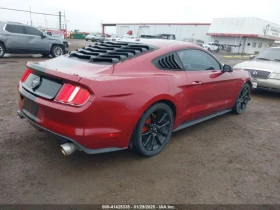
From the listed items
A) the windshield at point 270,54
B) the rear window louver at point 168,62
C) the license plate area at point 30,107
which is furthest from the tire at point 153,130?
the windshield at point 270,54

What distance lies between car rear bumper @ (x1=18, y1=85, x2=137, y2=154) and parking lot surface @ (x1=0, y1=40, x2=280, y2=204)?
407 millimetres

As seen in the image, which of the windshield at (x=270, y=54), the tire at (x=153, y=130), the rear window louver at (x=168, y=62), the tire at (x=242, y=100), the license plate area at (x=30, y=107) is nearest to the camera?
the license plate area at (x=30, y=107)

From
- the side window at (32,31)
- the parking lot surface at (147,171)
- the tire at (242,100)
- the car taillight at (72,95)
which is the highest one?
the side window at (32,31)

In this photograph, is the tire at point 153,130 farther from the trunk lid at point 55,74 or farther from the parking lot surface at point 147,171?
the trunk lid at point 55,74

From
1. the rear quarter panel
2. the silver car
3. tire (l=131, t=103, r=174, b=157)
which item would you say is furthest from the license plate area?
the silver car

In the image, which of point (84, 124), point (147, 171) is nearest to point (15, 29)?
point (84, 124)

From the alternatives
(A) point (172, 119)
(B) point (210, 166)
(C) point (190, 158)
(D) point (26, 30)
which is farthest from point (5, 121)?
(D) point (26, 30)

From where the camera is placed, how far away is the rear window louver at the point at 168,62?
3.21 metres

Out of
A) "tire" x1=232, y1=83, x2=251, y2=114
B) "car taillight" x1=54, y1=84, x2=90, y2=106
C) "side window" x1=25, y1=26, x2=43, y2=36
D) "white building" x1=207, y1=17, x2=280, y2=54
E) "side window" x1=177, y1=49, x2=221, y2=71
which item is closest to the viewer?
"car taillight" x1=54, y1=84, x2=90, y2=106

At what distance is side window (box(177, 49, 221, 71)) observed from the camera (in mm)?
3607

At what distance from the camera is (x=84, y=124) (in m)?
2.45

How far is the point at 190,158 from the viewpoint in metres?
3.25

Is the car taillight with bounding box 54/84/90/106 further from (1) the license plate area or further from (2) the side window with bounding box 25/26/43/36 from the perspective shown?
(2) the side window with bounding box 25/26/43/36

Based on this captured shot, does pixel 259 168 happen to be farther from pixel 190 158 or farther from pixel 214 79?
pixel 214 79
